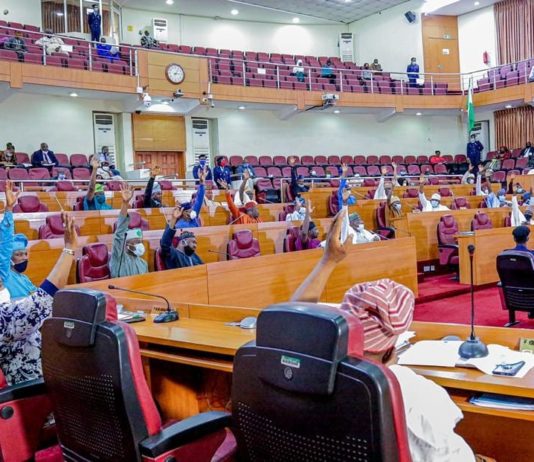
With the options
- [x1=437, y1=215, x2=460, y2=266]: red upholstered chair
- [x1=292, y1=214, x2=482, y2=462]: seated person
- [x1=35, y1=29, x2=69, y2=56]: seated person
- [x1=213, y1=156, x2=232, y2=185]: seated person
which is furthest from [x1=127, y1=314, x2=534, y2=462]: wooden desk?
[x1=35, y1=29, x2=69, y2=56]: seated person

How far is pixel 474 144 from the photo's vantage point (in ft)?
50.6

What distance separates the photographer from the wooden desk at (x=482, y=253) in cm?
684

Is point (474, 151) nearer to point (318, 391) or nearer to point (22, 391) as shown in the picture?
point (22, 391)

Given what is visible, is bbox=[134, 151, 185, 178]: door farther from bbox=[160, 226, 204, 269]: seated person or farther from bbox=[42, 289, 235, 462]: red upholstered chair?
bbox=[42, 289, 235, 462]: red upholstered chair

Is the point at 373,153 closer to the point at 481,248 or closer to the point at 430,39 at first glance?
the point at 430,39

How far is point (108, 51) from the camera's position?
11.9 metres

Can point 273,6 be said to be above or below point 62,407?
above

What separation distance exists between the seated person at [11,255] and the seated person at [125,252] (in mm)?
1100

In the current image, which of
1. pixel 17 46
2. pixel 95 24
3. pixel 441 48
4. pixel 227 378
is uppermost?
pixel 441 48

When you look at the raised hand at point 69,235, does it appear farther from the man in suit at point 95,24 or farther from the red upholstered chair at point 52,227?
the man in suit at point 95,24

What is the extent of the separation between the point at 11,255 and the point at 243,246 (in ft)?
11.4

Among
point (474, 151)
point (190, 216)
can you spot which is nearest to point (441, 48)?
point (474, 151)

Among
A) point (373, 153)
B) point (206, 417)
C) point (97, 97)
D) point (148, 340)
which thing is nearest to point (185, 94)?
point (97, 97)

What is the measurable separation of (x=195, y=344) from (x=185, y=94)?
1063cm
